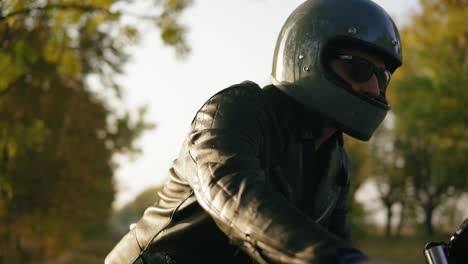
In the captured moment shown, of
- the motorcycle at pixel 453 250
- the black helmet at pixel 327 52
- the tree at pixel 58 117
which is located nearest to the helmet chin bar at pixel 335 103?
the black helmet at pixel 327 52

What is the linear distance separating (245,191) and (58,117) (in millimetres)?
20036

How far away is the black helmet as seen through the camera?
3.24m

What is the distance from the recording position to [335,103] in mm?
3238

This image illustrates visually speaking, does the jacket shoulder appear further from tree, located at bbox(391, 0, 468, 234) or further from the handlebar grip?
tree, located at bbox(391, 0, 468, 234)

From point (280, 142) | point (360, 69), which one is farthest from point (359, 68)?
point (280, 142)

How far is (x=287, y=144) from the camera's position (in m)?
3.04

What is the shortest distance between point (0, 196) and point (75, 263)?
22.5m

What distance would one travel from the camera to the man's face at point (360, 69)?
3.20 meters

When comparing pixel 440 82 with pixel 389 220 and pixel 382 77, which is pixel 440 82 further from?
pixel 389 220

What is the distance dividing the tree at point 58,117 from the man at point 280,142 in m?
4.40

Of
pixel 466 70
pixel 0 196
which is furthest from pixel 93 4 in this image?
pixel 466 70

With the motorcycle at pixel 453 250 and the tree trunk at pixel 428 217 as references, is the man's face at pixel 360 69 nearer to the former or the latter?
the motorcycle at pixel 453 250

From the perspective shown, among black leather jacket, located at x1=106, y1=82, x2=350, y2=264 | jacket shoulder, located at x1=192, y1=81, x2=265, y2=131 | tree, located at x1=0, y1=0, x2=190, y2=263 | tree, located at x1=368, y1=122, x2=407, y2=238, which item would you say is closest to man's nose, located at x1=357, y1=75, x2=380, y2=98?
black leather jacket, located at x1=106, y1=82, x2=350, y2=264

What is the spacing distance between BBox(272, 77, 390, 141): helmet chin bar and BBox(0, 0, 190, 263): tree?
446 cm
